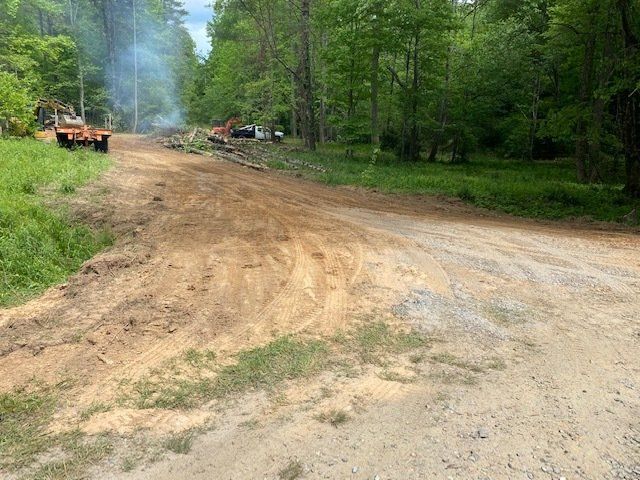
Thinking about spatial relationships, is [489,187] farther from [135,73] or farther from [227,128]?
[135,73]

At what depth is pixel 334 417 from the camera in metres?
3.62

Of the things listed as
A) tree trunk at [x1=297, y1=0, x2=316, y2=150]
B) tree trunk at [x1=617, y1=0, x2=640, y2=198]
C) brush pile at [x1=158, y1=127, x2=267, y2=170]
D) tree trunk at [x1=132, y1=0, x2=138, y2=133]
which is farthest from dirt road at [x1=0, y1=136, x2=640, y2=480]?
tree trunk at [x1=132, y1=0, x2=138, y2=133]

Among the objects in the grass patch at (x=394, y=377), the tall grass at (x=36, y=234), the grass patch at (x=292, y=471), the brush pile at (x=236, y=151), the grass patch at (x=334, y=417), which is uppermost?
the brush pile at (x=236, y=151)

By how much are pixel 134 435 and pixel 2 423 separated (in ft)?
3.40

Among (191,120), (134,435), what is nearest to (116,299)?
(134,435)

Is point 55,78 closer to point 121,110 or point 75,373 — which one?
point 121,110

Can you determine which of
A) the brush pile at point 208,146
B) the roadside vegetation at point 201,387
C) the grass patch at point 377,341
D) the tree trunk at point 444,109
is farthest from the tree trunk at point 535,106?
the roadside vegetation at point 201,387

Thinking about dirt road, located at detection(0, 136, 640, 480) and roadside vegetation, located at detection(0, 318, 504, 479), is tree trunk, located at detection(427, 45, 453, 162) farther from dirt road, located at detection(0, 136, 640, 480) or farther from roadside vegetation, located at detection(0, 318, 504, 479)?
roadside vegetation, located at detection(0, 318, 504, 479)

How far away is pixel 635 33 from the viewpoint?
1316cm

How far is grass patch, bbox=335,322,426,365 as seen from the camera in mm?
4520

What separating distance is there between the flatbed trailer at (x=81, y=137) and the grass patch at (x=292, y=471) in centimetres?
1844

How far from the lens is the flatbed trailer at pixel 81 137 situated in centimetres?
1844

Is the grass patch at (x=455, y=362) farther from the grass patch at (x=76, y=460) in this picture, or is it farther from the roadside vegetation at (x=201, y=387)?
the grass patch at (x=76, y=460)

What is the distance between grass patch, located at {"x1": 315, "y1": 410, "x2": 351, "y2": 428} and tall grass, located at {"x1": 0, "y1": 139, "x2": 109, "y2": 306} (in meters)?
4.17
